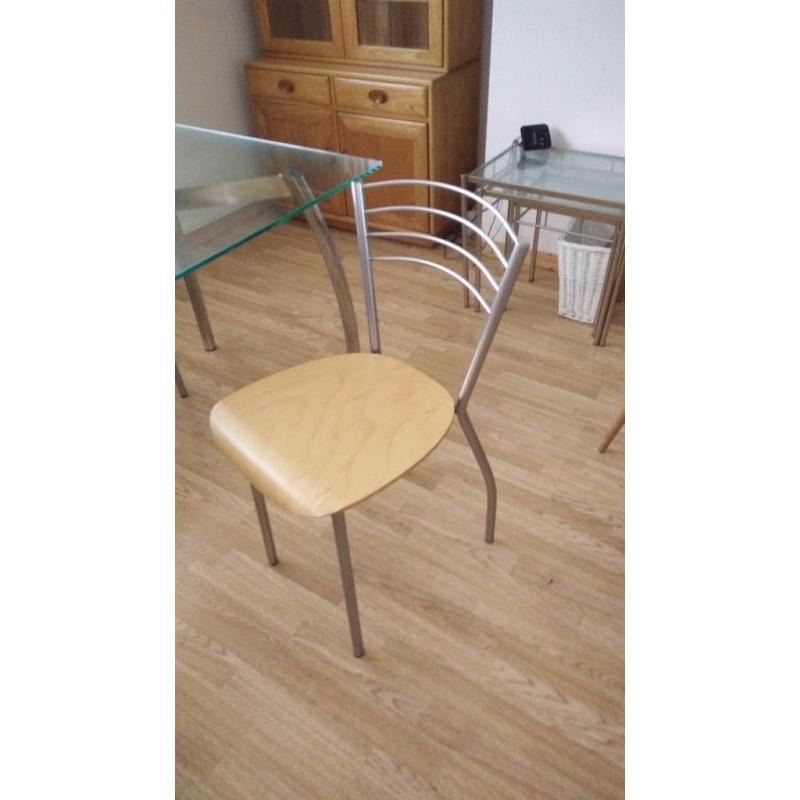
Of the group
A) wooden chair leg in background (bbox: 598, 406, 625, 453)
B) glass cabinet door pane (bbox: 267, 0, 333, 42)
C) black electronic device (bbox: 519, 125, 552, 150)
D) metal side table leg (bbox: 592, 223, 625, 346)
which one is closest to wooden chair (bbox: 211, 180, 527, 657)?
wooden chair leg in background (bbox: 598, 406, 625, 453)

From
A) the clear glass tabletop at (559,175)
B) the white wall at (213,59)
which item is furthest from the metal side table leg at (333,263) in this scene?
the white wall at (213,59)

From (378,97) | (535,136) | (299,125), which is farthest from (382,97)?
(535,136)

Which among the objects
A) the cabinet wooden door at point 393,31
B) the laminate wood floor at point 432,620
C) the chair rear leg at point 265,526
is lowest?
the laminate wood floor at point 432,620

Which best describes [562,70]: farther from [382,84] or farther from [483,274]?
[483,274]

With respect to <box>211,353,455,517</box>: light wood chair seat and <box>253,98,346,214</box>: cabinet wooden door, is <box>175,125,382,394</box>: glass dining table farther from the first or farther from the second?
<box>253,98,346,214</box>: cabinet wooden door

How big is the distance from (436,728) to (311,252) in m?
2.16

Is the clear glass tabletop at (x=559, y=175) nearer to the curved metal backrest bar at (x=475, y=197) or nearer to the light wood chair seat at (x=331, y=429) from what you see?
the curved metal backrest bar at (x=475, y=197)

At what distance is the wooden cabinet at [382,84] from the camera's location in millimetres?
2258

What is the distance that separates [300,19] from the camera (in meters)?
2.47

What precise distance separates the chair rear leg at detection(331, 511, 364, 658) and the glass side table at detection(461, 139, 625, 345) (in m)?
1.31

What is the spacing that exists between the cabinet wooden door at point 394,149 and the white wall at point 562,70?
0.32m

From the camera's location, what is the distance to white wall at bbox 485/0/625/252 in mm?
2033

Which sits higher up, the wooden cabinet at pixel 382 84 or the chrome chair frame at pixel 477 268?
the wooden cabinet at pixel 382 84
